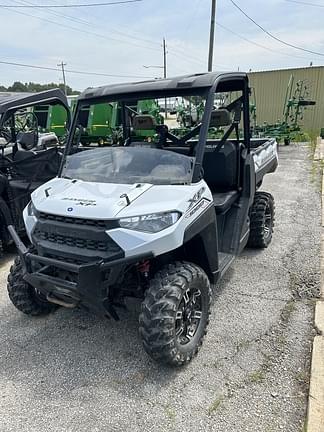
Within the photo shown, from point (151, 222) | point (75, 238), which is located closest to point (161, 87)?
point (151, 222)

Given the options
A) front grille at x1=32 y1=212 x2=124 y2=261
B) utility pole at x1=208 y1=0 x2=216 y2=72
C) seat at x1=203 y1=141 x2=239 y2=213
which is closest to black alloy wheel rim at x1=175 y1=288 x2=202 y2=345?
front grille at x1=32 y1=212 x2=124 y2=261

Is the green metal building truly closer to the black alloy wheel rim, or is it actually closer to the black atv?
the black atv

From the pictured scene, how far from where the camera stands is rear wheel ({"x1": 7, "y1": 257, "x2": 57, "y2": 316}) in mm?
3180

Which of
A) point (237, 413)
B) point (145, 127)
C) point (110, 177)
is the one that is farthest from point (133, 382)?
point (145, 127)

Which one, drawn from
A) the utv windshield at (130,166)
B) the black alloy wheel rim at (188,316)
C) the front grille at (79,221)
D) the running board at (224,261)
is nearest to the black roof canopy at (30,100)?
the utv windshield at (130,166)

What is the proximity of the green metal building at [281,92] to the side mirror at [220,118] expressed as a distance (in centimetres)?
1525

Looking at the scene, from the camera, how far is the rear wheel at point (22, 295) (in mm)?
3180

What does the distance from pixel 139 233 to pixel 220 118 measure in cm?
155

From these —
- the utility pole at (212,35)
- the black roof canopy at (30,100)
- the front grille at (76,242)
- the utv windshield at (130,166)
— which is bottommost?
the front grille at (76,242)

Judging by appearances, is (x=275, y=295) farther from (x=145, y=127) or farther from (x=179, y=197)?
(x=145, y=127)

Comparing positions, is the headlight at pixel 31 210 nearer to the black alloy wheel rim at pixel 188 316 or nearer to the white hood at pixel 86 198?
the white hood at pixel 86 198

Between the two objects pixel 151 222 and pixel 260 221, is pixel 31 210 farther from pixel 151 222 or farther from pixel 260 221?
pixel 260 221

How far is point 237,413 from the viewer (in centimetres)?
230

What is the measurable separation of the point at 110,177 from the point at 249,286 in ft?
6.10
